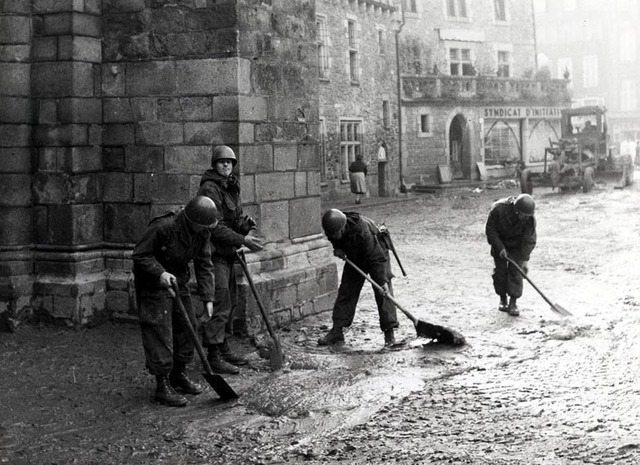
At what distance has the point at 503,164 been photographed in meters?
37.3

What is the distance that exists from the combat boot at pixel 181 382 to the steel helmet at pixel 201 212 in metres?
1.22

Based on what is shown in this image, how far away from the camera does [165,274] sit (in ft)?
21.1

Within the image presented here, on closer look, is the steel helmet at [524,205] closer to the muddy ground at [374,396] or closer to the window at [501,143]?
the muddy ground at [374,396]

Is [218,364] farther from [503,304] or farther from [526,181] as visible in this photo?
[526,181]

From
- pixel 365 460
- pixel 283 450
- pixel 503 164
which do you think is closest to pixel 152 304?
pixel 283 450

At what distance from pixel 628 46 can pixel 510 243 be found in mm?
57001

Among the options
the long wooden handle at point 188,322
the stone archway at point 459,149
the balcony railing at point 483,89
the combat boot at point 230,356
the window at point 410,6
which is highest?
the window at point 410,6

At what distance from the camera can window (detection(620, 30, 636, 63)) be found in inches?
2438

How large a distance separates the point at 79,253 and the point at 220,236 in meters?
2.36

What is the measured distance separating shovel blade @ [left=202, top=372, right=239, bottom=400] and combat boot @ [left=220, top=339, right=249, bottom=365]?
1169 millimetres

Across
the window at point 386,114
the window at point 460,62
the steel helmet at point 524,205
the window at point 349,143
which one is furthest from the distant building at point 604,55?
the steel helmet at point 524,205

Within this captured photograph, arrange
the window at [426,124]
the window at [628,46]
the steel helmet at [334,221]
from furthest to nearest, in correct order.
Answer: the window at [628,46] → the window at [426,124] → the steel helmet at [334,221]

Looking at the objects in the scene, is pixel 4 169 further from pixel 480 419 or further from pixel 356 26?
pixel 356 26

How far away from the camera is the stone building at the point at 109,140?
29.9ft
